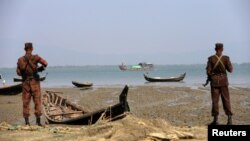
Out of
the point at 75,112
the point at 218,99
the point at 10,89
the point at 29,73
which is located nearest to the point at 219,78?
the point at 218,99

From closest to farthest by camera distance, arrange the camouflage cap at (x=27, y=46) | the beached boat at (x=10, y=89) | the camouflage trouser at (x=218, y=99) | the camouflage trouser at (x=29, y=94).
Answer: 1. the camouflage trouser at (x=218, y=99)
2. the camouflage cap at (x=27, y=46)
3. the camouflage trouser at (x=29, y=94)
4. the beached boat at (x=10, y=89)

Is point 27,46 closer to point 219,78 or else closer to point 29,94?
point 29,94

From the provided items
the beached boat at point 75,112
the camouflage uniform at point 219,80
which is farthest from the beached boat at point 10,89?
the camouflage uniform at point 219,80

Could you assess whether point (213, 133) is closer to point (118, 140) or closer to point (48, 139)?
point (118, 140)

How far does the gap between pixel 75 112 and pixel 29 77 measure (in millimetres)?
3813

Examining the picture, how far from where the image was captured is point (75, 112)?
14633mm

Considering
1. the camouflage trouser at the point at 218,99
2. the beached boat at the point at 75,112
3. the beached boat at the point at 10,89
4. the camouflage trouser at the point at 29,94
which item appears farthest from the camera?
the beached boat at the point at 10,89

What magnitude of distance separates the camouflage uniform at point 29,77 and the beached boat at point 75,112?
1.62 metres

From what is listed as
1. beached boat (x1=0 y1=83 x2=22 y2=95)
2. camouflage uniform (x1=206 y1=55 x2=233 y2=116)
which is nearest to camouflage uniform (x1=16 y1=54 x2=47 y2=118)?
camouflage uniform (x1=206 y1=55 x2=233 y2=116)

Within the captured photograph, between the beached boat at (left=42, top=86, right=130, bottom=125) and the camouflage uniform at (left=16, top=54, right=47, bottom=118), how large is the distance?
1.62m

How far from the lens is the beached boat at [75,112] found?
10906mm

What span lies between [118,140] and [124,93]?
2.60 metres

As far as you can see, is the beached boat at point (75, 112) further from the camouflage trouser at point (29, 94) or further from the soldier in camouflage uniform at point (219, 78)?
the soldier in camouflage uniform at point (219, 78)

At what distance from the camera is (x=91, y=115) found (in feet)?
39.0
